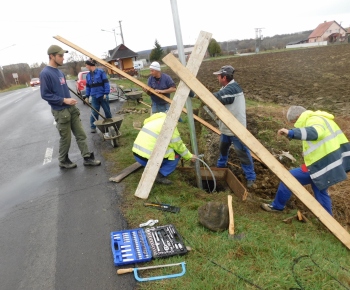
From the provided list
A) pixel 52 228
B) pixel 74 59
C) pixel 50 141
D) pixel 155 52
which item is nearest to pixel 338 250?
pixel 52 228

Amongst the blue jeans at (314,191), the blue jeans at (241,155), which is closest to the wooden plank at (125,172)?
the blue jeans at (241,155)

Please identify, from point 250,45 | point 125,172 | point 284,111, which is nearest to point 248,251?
point 125,172

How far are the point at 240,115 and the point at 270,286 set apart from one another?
2787 mm

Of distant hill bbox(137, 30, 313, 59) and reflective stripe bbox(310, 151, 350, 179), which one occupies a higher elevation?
distant hill bbox(137, 30, 313, 59)

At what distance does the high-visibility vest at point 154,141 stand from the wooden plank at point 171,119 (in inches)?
11.8

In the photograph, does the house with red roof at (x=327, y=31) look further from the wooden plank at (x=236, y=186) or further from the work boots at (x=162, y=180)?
the work boots at (x=162, y=180)

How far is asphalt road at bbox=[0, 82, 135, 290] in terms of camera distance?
288 cm

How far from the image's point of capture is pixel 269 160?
11.0 feet

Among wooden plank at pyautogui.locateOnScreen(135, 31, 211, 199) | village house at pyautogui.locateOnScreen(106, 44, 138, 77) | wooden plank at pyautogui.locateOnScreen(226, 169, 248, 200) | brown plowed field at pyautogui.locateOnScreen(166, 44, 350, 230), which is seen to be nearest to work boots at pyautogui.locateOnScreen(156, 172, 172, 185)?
wooden plank at pyautogui.locateOnScreen(135, 31, 211, 199)

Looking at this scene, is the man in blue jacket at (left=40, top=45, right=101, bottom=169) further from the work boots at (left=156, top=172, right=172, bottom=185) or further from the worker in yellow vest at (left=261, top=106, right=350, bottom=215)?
the worker in yellow vest at (left=261, top=106, right=350, bottom=215)

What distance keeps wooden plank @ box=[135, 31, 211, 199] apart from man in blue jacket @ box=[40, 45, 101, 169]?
1.97 metres

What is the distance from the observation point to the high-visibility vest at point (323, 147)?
10.8 ft

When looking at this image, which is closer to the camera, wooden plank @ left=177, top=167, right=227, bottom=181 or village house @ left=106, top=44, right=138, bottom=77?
wooden plank @ left=177, top=167, right=227, bottom=181

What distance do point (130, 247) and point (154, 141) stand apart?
1.70m
